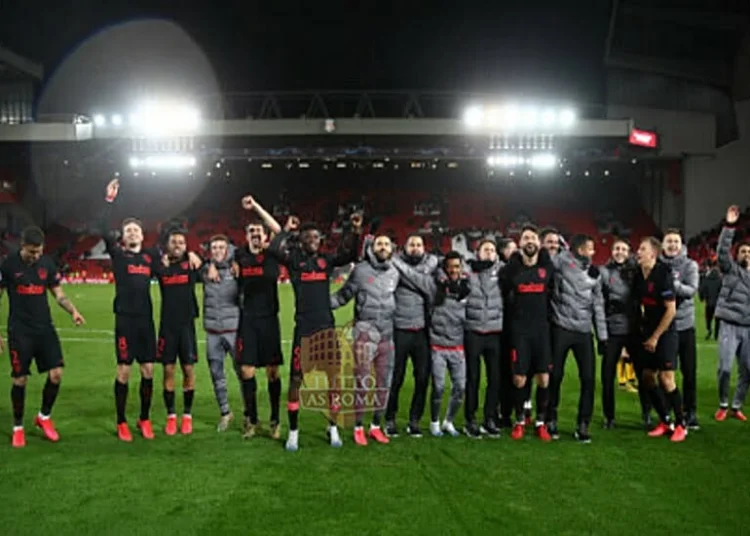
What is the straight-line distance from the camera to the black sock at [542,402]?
798cm

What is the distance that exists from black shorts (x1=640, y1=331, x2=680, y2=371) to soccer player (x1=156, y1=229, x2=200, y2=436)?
4817 mm

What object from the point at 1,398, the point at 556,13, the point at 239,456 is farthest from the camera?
the point at 556,13

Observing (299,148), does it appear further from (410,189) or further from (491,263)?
(491,263)

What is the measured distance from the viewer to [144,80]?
40344mm

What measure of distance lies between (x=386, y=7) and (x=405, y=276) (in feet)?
102

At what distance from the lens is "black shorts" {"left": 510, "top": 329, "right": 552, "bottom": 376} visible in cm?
787

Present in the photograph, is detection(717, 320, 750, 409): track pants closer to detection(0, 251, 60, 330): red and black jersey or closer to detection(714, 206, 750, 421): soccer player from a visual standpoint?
detection(714, 206, 750, 421): soccer player

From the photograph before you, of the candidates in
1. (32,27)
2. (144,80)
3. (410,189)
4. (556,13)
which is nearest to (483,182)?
(410,189)

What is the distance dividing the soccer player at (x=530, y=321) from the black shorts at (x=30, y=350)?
4.71 meters

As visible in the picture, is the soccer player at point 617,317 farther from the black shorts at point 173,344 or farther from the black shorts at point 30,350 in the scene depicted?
the black shorts at point 30,350

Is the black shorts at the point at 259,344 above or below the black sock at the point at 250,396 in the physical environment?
above

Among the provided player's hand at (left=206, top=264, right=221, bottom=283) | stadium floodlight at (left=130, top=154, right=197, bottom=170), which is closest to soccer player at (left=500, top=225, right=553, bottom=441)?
player's hand at (left=206, top=264, right=221, bottom=283)

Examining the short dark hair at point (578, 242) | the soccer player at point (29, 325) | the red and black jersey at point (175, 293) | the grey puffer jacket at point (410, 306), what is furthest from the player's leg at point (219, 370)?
the short dark hair at point (578, 242)

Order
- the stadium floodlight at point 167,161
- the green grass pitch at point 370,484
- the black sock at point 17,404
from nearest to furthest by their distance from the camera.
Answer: the green grass pitch at point 370,484
the black sock at point 17,404
the stadium floodlight at point 167,161
